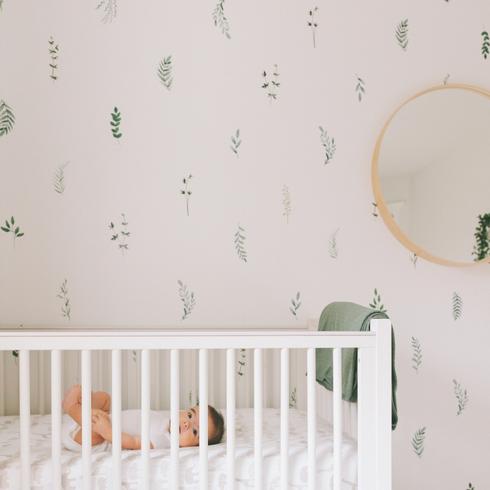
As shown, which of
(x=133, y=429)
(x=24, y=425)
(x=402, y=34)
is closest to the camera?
(x=24, y=425)

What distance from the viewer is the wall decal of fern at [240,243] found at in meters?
2.31

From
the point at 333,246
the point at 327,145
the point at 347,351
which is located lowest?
the point at 347,351

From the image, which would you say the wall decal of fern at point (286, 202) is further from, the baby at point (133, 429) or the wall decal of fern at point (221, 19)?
the baby at point (133, 429)

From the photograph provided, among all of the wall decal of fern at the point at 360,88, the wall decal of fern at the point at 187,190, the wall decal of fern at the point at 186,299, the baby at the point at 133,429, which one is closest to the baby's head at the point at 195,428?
the baby at the point at 133,429

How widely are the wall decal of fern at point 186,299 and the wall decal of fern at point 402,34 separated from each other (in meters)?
1.16

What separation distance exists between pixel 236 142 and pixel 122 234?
0.50 meters

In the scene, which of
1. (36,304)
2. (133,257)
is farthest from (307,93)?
(36,304)

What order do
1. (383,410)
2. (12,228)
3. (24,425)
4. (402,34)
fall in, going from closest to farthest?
(24,425), (383,410), (12,228), (402,34)

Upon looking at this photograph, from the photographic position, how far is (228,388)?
4.88 ft

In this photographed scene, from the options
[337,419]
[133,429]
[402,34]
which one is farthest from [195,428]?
[402,34]

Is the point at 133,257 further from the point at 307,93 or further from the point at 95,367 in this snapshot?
the point at 307,93

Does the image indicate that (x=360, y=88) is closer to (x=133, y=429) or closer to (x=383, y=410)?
(x=383, y=410)

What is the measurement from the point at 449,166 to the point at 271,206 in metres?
0.66

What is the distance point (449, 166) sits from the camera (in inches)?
94.4
